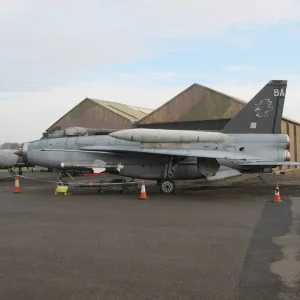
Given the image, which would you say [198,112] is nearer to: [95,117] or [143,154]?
[95,117]

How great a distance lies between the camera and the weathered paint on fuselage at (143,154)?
1504 centimetres

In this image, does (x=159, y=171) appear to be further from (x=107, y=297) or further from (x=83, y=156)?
(x=107, y=297)

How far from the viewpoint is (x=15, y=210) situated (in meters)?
10.2

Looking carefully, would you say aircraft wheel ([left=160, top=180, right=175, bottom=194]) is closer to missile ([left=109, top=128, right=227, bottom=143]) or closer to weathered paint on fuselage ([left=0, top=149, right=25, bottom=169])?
missile ([left=109, top=128, right=227, bottom=143])

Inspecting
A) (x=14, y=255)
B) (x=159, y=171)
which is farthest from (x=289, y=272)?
(x=159, y=171)

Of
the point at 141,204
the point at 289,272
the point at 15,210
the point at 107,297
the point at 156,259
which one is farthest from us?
the point at 141,204

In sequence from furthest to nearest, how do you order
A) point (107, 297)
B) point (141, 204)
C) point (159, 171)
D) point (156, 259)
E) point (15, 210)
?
point (159, 171)
point (141, 204)
point (15, 210)
point (156, 259)
point (107, 297)

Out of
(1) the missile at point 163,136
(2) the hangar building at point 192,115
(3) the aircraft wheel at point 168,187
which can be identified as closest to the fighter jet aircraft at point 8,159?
(2) the hangar building at point 192,115

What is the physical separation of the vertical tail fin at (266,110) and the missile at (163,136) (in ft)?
4.44

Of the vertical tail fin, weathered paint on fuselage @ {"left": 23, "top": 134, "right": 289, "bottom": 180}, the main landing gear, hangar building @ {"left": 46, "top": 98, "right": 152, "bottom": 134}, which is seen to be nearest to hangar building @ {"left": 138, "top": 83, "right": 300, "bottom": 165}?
hangar building @ {"left": 46, "top": 98, "right": 152, "bottom": 134}

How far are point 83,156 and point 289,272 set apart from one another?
11.3 m

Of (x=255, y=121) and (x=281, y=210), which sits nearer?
(x=281, y=210)

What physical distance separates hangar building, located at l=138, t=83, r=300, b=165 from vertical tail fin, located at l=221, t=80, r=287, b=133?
9242 mm

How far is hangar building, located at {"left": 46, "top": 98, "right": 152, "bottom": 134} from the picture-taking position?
31478mm
